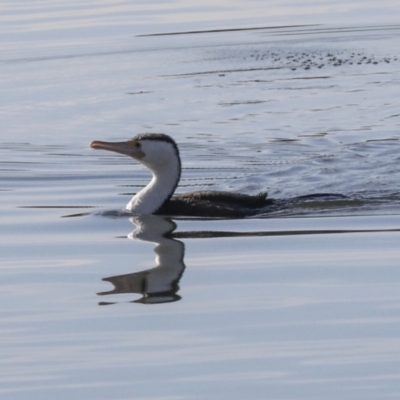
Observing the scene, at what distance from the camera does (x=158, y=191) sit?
40.5 ft

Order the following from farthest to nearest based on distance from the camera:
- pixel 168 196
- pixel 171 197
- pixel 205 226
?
1. pixel 171 197
2. pixel 168 196
3. pixel 205 226

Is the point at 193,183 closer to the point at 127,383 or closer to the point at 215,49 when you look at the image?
the point at 127,383

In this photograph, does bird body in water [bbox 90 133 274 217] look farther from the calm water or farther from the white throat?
the calm water

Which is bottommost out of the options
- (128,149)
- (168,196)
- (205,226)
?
(205,226)

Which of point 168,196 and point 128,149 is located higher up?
point 128,149

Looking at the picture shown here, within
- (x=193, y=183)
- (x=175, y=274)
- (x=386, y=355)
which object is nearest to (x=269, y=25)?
(x=193, y=183)

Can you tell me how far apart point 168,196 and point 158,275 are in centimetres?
308

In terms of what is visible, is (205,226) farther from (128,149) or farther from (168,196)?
(128,149)

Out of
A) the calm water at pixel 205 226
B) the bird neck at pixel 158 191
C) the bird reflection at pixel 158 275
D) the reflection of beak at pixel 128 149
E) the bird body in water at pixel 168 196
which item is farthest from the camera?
the reflection of beak at pixel 128 149

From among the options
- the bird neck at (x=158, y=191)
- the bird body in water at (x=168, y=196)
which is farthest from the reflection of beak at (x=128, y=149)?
the bird neck at (x=158, y=191)

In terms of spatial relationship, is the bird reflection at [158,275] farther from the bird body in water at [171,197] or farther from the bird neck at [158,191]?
the bird neck at [158,191]

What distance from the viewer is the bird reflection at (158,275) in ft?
28.5

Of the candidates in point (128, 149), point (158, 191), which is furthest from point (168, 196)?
point (128, 149)

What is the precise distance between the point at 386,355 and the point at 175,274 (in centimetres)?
256
